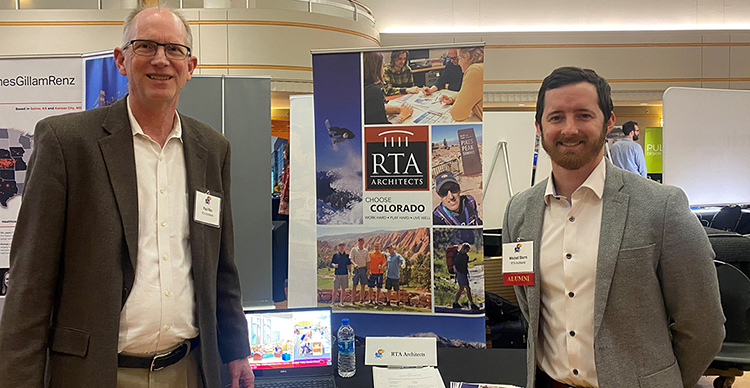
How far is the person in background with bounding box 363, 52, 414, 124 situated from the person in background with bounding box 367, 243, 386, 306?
0.68 m

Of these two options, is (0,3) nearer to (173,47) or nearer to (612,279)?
(173,47)

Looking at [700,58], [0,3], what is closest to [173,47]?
[0,3]

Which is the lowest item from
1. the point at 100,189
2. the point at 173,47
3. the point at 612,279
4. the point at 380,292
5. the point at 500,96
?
the point at 380,292

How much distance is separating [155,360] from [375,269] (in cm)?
136

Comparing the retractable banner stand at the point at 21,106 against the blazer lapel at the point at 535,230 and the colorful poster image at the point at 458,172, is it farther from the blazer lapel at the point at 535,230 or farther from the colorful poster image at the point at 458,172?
the blazer lapel at the point at 535,230

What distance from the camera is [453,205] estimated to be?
2592 mm

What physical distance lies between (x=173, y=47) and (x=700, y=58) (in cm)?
945

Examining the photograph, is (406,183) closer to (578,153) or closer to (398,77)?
(398,77)

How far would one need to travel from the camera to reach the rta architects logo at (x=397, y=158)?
259 centimetres

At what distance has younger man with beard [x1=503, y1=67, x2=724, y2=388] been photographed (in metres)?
1.42

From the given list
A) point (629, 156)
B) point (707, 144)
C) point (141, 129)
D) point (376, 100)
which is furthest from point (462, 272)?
point (629, 156)

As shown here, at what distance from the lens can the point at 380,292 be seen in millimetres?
2656

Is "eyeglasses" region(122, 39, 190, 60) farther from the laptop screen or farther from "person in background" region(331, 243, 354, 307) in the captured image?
"person in background" region(331, 243, 354, 307)

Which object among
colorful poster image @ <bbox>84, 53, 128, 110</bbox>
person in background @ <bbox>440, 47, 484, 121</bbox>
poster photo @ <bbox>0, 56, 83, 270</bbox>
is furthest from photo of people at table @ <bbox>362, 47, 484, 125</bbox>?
poster photo @ <bbox>0, 56, 83, 270</bbox>
